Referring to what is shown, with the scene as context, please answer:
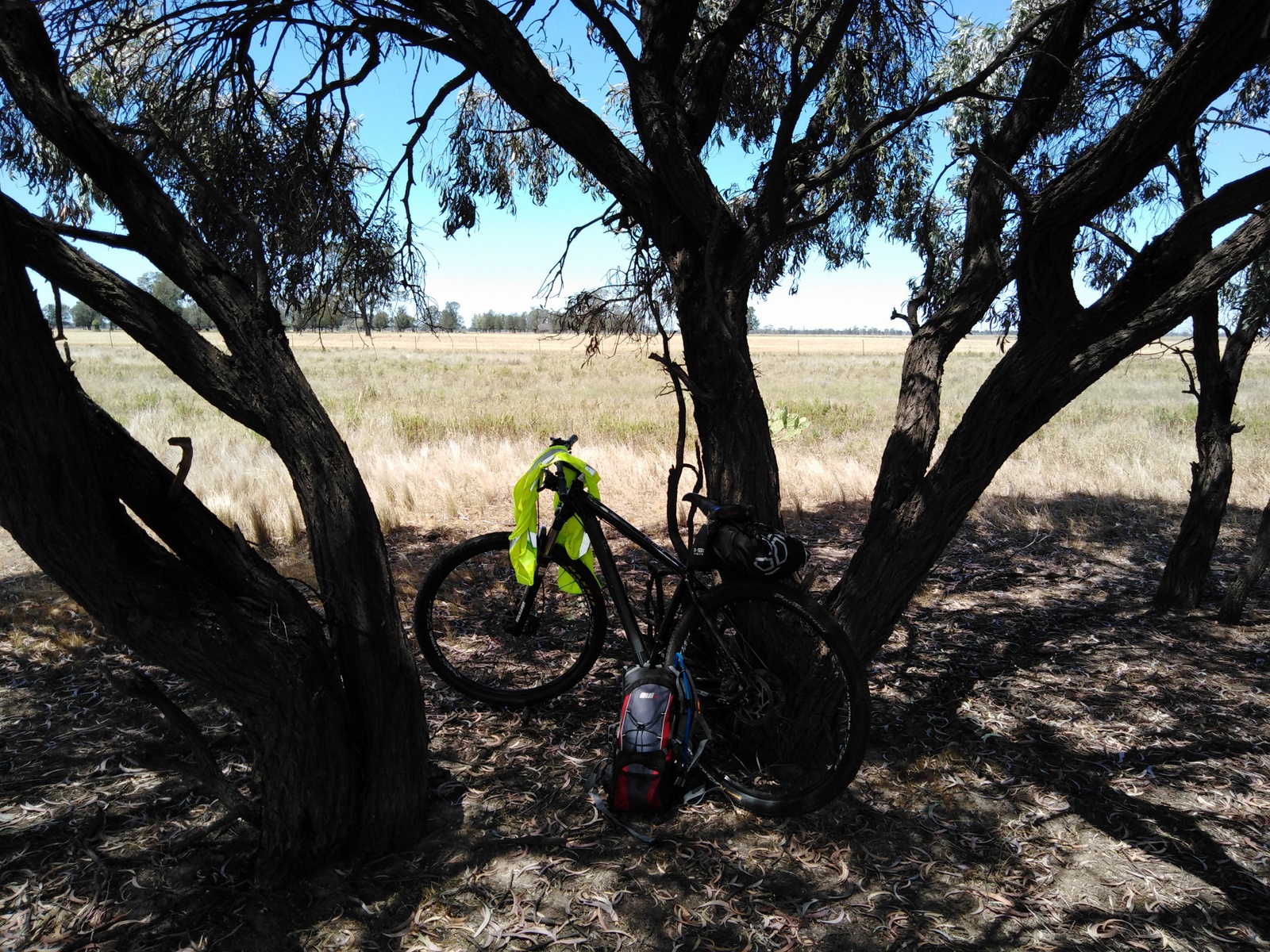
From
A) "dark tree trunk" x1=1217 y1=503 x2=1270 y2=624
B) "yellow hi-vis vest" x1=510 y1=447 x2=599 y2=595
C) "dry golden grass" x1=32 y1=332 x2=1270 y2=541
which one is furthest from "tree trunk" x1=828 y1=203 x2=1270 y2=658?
"dark tree trunk" x1=1217 y1=503 x2=1270 y2=624

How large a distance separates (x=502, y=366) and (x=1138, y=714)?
33.2 m

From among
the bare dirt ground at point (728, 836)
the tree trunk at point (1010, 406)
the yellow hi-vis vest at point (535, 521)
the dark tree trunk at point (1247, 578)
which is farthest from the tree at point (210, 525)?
the dark tree trunk at point (1247, 578)

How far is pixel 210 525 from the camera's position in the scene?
2510 mm

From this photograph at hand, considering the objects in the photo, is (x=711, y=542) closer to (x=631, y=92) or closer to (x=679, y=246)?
(x=679, y=246)

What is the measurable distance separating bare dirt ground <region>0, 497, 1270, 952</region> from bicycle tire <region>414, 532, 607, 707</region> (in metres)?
0.16

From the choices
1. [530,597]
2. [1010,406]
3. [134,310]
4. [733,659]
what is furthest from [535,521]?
[1010,406]

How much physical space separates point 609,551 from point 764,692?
891 mm

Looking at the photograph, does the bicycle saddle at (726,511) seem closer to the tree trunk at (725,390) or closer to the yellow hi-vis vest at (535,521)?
the tree trunk at (725,390)

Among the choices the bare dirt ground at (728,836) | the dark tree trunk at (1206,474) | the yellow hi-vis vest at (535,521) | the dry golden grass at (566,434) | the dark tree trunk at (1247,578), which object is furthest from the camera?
the dry golden grass at (566,434)

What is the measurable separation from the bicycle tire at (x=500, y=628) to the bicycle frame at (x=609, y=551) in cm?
28

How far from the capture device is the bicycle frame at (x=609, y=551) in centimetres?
351

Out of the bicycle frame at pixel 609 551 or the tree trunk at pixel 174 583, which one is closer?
the tree trunk at pixel 174 583

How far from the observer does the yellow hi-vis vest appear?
12.1 feet

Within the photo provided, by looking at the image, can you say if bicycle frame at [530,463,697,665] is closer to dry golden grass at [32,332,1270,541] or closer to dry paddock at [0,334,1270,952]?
dry paddock at [0,334,1270,952]
